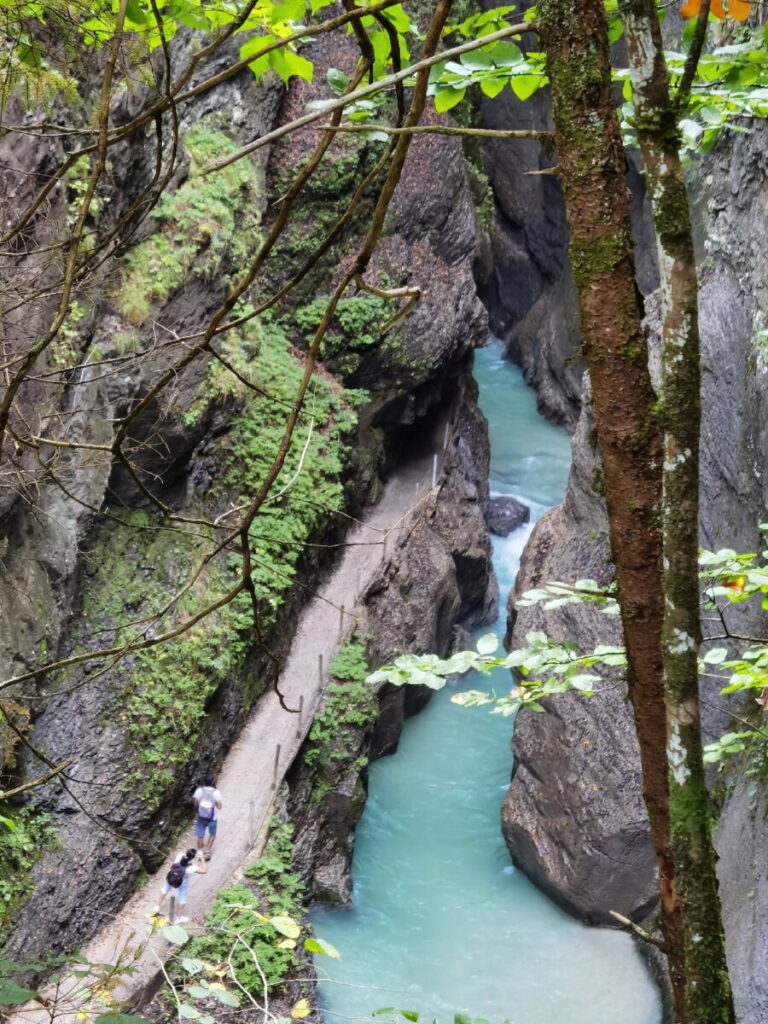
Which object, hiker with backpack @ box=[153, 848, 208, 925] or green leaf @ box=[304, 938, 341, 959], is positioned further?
hiker with backpack @ box=[153, 848, 208, 925]

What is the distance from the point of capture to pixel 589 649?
1035 centimetres

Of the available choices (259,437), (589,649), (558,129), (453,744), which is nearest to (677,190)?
(558,129)

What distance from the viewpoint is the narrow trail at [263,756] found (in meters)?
8.45

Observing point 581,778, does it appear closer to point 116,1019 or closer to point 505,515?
point 116,1019

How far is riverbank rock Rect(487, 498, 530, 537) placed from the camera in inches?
738

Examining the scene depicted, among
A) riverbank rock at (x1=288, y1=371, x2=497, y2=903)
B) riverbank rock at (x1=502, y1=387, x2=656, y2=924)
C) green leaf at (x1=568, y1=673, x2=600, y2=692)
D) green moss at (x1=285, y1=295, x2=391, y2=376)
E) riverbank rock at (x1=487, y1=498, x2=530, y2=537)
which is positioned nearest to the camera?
green leaf at (x1=568, y1=673, x2=600, y2=692)

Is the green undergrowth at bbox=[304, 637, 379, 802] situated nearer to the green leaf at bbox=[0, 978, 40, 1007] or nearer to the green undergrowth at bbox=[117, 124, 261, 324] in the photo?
the green undergrowth at bbox=[117, 124, 261, 324]

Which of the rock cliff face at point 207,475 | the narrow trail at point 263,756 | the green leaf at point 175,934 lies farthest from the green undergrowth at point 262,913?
the green leaf at point 175,934

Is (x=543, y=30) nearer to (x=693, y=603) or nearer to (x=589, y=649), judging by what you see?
(x=693, y=603)

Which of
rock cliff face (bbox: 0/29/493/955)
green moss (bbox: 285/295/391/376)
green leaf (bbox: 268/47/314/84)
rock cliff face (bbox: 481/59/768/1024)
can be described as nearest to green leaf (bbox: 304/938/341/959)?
green leaf (bbox: 268/47/314/84)

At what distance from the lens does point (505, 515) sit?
62.0 feet

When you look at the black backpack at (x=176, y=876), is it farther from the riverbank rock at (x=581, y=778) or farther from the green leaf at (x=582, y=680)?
the green leaf at (x=582, y=680)

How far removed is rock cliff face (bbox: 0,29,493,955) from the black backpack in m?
0.68

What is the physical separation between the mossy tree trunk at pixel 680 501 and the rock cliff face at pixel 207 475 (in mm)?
3501
